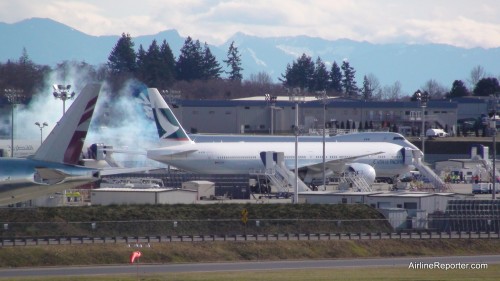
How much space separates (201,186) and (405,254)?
25.6 meters

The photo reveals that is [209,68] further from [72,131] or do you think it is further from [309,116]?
[72,131]

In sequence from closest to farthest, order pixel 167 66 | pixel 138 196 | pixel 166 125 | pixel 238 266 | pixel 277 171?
pixel 238 266
pixel 138 196
pixel 277 171
pixel 166 125
pixel 167 66

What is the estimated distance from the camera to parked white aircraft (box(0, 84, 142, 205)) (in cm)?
3759

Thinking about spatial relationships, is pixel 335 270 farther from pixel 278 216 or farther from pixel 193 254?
pixel 278 216

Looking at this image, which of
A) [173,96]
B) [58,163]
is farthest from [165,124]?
[58,163]

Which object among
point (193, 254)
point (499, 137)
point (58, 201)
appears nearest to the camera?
Answer: point (193, 254)

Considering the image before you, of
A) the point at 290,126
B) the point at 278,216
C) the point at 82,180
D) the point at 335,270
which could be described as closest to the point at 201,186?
the point at 278,216

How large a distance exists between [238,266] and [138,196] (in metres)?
20.6

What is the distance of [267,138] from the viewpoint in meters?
103

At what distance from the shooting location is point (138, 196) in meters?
64.6

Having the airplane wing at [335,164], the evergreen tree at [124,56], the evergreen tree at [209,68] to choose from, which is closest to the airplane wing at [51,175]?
the airplane wing at [335,164]

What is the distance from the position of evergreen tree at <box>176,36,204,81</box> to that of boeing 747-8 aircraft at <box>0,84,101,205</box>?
152 m

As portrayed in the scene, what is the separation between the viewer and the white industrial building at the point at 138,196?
64500mm

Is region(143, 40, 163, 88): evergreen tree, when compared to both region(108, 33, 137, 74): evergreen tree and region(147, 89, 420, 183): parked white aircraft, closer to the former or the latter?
region(108, 33, 137, 74): evergreen tree
